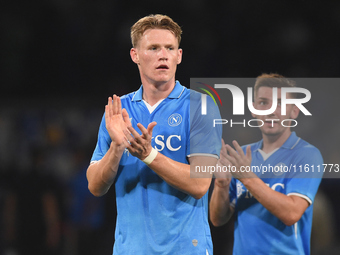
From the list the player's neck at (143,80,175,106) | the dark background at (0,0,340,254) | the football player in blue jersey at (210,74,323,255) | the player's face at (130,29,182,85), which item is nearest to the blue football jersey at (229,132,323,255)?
the football player in blue jersey at (210,74,323,255)

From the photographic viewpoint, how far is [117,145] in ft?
7.59

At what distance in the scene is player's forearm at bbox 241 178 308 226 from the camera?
2.81 metres

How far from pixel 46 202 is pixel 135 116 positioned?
2.30 meters

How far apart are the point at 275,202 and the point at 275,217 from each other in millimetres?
179

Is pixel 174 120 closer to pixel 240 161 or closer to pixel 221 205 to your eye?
pixel 240 161

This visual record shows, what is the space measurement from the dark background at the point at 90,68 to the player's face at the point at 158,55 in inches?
67.0

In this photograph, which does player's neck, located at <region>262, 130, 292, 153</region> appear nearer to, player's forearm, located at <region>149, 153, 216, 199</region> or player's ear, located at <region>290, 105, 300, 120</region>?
player's ear, located at <region>290, 105, 300, 120</region>

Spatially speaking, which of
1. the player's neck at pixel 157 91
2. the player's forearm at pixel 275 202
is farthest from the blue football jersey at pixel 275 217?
the player's neck at pixel 157 91

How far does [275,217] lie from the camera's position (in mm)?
2961

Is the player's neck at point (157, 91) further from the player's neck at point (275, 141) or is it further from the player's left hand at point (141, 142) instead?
the player's neck at point (275, 141)

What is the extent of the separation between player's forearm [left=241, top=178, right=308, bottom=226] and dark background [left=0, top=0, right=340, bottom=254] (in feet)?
5.90

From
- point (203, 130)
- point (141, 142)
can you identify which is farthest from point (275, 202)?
point (141, 142)

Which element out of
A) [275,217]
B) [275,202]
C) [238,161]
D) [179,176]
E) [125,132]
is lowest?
[275,217]

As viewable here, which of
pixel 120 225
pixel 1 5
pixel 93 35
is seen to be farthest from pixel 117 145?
pixel 1 5
